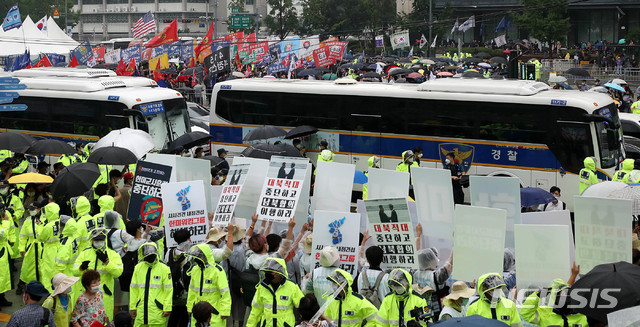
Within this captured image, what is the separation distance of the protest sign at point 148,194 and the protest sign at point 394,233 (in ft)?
10.6

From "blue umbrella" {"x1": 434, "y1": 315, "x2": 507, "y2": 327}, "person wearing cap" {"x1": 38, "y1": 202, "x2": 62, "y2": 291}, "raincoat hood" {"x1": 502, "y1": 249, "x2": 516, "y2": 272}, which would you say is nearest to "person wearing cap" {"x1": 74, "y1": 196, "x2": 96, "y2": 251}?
"person wearing cap" {"x1": 38, "y1": 202, "x2": 62, "y2": 291}

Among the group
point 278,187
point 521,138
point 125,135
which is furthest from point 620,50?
point 278,187

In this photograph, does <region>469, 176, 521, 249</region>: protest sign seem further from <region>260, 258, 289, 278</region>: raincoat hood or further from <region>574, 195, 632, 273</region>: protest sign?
<region>260, 258, 289, 278</region>: raincoat hood

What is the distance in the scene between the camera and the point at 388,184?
10484mm

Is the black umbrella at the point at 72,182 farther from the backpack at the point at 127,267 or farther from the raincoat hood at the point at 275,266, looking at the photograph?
the raincoat hood at the point at 275,266

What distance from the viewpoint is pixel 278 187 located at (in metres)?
10.5

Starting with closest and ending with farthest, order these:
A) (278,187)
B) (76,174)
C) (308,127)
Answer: (278,187) → (76,174) → (308,127)

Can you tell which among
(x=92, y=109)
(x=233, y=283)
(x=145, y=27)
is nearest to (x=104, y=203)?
(x=233, y=283)

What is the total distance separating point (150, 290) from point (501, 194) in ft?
13.2

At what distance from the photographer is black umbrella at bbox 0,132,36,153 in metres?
16.1

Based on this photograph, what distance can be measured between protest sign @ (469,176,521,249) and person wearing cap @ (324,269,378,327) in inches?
98.3

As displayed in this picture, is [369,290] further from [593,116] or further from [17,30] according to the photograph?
[17,30]

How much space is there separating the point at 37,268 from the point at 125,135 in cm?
509

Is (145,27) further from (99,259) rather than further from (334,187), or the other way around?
(99,259)
